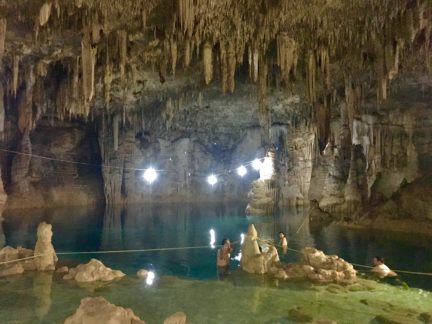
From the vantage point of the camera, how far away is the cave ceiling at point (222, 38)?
30.5 feet

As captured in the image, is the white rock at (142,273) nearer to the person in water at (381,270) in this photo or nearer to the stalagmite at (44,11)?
the person in water at (381,270)

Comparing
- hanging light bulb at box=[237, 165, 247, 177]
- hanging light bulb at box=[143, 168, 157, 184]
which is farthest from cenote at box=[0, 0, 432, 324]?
hanging light bulb at box=[237, 165, 247, 177]

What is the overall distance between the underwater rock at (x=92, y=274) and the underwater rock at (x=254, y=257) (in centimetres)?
294

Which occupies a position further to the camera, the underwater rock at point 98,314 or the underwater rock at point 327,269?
the underwater rock at point 327,269

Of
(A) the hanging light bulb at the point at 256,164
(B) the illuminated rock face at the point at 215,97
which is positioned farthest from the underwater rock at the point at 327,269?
(A) the hanging light bulb at the point at 256,164

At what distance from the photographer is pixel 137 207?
2530cm

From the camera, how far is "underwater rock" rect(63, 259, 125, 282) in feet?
28.6

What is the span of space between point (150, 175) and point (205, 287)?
19.2m

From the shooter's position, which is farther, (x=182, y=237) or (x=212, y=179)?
(x=212, y=179)

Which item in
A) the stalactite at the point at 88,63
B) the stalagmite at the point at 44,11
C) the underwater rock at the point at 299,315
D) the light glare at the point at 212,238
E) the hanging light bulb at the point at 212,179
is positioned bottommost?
the underwater rock at the point at 299,315

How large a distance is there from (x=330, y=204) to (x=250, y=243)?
31.4 ft

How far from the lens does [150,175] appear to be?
27.2 metres

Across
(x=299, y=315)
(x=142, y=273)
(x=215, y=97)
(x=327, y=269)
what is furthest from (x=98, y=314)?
(x=215, y=97)

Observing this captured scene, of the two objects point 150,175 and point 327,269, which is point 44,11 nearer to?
point 327,269
